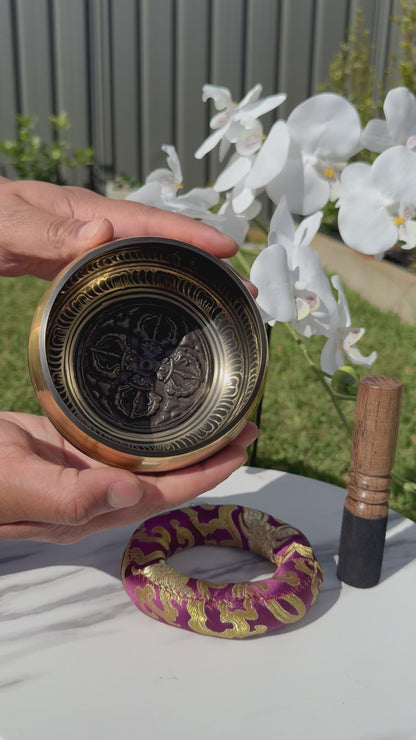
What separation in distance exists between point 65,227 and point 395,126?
52 centimetres

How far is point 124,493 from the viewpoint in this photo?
89 centimetres

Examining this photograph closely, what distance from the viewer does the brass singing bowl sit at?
3.13 ft

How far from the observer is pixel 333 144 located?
3.39 ft

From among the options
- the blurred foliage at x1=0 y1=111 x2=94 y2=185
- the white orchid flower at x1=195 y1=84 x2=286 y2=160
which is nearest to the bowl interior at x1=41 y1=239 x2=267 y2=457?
the white orchid flower at x1=195 y1=84 x2=286 y2=160

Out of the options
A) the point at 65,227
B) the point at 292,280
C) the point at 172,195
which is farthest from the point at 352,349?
the point at 65,227

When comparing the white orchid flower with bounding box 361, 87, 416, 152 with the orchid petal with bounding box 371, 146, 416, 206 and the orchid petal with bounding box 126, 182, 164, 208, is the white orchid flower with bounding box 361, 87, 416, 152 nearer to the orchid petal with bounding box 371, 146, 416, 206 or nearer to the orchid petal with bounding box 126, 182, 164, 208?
the orchid petal with bounding box 371, 146, 416, 206

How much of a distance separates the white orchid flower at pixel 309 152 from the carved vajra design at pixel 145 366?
25cm

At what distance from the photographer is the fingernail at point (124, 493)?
0.89 metres

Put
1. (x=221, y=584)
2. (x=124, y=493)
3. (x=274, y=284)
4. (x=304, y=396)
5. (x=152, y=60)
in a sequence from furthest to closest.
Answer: (x=152, y=60), (x=304, y=396), (x=221, y=584), (x=274, y=284), (x=124, y=493)

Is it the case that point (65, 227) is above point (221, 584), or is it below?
above

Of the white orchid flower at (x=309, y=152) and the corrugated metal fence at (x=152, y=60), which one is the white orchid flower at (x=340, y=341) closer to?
the white orchid flower at (x=309, y=152)

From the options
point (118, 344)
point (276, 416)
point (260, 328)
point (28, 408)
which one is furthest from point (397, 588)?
point (28, 408)

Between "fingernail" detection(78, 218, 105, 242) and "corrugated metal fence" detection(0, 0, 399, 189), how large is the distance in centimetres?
393

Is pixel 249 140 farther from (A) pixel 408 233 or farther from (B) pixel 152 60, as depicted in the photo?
(B) pixel 152 60
